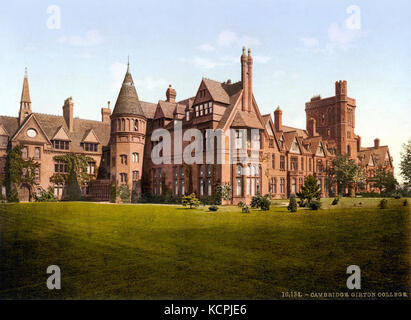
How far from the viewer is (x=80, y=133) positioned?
2188 inches

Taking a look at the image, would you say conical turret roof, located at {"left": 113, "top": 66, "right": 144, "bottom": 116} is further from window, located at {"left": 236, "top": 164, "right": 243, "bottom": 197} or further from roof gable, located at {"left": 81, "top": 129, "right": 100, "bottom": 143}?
window, located at {"left": 236, "top": 164, "right": 243, "bottom": 197}

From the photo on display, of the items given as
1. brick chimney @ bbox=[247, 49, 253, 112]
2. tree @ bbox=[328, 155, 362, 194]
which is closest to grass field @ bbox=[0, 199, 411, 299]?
brick chimney @ bbox=[247, 49, 253, 112]

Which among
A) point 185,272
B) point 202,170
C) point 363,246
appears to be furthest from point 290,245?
point 202,170

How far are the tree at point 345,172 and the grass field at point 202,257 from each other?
31.8 metres

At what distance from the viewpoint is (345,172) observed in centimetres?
4981

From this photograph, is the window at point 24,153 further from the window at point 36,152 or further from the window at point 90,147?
the window at point 90,147

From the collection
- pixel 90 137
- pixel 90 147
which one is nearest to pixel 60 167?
pixel 90 147

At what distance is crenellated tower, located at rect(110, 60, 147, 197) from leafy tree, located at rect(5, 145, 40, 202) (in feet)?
37.4

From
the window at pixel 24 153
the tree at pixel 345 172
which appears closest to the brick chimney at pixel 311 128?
the tree at pixel 345 172

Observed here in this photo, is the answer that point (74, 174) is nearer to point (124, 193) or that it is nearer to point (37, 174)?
point (37, 174)

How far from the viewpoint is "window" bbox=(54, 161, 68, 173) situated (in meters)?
50.2

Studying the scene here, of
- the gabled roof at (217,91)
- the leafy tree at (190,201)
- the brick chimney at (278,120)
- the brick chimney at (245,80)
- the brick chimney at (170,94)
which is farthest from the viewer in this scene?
the brick chimney at (278,120)

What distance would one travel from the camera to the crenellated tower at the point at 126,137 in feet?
160
